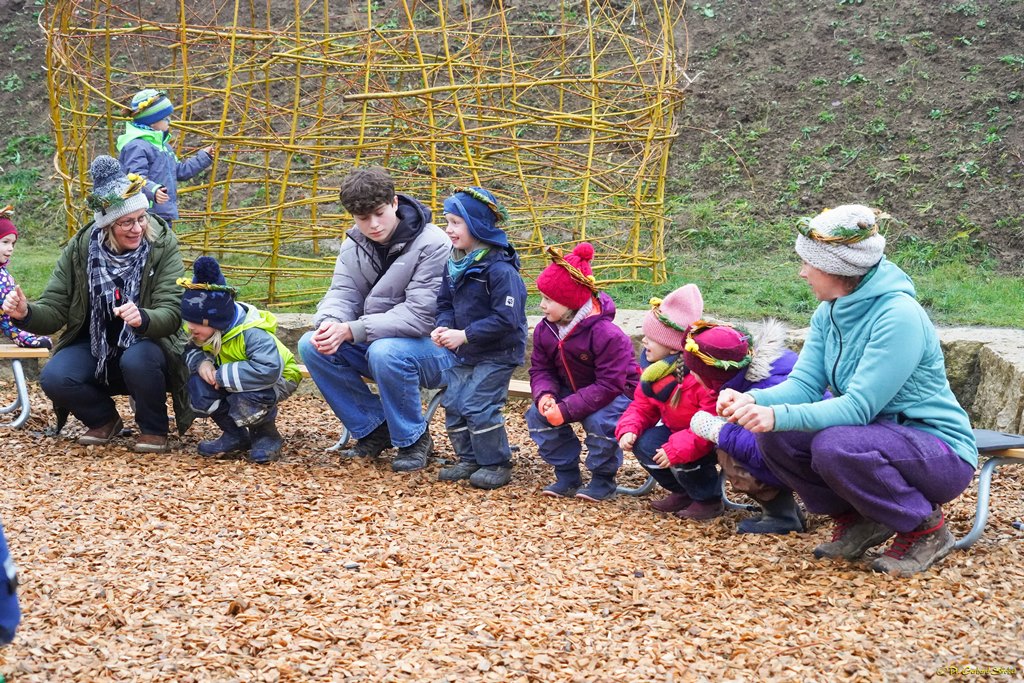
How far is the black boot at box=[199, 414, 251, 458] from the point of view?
15.3 feet

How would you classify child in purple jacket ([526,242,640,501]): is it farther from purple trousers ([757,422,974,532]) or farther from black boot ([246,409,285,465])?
black boot ([246,409,285,465])

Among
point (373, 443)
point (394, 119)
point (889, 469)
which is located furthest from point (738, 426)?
point (394, 119)

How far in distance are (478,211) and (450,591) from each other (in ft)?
5.27

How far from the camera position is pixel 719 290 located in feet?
21.6

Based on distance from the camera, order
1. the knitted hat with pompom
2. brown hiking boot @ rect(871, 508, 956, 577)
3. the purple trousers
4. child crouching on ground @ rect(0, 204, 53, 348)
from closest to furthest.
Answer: the purple trousers → brown hiking boot @ rect(871, 508, 956, 577) → the knitted hat with pompom → child crouching on ground @ rect(0, 204, 53, 348)

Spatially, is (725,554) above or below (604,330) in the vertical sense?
below

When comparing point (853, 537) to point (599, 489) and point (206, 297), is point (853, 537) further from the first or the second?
point (206, 297)

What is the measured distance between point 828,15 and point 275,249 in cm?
532

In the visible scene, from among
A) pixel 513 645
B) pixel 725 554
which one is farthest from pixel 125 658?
pixel 725 554

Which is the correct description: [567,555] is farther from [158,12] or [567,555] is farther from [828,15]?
[158,12]

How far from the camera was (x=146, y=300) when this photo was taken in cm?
467

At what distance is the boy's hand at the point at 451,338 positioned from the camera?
165 inches

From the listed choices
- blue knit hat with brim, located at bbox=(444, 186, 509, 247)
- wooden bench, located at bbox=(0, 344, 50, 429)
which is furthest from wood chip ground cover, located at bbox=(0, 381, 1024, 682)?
blue knit hat with brim, located at bbox=(444, 186, 509, 247)

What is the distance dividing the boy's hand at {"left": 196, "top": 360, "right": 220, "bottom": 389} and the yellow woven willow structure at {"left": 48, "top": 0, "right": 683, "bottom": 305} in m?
1.83
